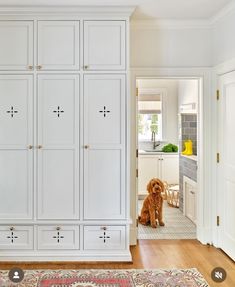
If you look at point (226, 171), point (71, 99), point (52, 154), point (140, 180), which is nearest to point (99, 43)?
point (71, 99)

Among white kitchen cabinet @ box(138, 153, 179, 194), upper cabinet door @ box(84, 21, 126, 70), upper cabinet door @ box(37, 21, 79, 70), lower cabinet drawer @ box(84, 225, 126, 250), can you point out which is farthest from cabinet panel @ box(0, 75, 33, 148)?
white kitchen cabinet @ box(138, 153, 179, 194)

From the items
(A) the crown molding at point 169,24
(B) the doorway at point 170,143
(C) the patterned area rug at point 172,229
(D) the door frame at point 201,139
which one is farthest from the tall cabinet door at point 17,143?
(B) the doorway at point 170,143

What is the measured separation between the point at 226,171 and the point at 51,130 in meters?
1.98

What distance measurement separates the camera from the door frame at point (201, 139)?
167 inches

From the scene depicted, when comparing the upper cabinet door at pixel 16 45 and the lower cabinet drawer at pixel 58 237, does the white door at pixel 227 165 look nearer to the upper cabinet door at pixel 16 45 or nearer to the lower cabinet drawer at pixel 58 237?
the lower cabinet drawer at pixel 58 237

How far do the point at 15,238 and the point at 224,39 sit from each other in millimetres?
3106

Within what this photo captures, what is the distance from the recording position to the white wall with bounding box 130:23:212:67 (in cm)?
423

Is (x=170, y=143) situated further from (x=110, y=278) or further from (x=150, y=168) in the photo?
(x=110, y=278)

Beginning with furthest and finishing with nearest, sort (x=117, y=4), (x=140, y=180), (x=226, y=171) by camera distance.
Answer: (x=140, y=180) < (x=226, y=171) < (x=117, y=4)

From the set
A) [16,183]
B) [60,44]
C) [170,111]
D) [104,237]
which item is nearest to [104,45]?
[60,44]

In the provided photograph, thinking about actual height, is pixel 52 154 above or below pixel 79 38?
below

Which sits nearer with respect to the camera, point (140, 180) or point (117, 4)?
point (117, 4)

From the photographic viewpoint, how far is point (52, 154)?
3723 mm

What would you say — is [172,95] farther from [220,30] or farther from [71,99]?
[71,99]
